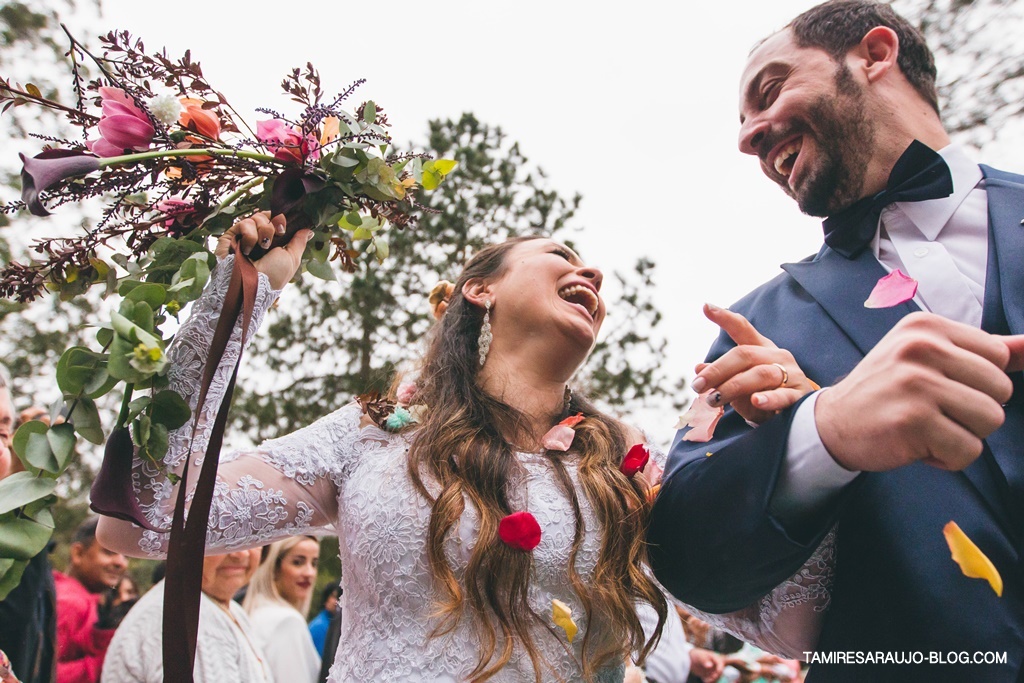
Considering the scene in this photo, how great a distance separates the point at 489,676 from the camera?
2.05 m

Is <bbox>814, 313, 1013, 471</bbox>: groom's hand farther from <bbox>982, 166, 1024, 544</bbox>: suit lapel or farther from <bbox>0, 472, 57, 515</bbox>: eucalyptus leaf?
<bbox>0, 472, 57, 515</bbox>: eucalyptus leaf

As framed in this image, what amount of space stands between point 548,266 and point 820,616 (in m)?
1.40

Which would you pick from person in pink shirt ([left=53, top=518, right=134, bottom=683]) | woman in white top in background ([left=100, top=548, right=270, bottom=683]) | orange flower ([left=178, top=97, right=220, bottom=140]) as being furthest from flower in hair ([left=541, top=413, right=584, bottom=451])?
person in pink shirt ([left=53, top=518, right=134, bottom=683])

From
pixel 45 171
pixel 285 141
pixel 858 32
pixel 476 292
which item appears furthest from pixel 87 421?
pixel 858 32

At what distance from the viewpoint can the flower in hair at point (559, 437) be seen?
252 centimetres

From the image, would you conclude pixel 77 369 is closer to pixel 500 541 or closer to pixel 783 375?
pixel 500 541

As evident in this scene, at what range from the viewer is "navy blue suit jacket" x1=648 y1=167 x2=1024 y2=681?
1.62m

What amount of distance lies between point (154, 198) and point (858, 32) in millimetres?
1896

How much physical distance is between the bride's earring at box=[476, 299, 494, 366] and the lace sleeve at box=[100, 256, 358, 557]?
523 millimetres

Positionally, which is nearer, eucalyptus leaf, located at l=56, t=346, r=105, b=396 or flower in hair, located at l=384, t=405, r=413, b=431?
eucalyptus leaf, located at l=56, t=346, r=105, b=396

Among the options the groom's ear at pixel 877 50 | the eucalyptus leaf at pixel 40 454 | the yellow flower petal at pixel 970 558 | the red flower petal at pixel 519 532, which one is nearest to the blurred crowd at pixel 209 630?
the red flower petal at pixel 519 532

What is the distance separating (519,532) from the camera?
2.13 meters

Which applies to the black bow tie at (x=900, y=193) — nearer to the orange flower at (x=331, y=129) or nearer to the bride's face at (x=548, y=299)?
the bride's face at (x=548, y=299)

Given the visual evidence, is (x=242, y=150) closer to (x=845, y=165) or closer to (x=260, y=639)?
(x=845, y=165)
